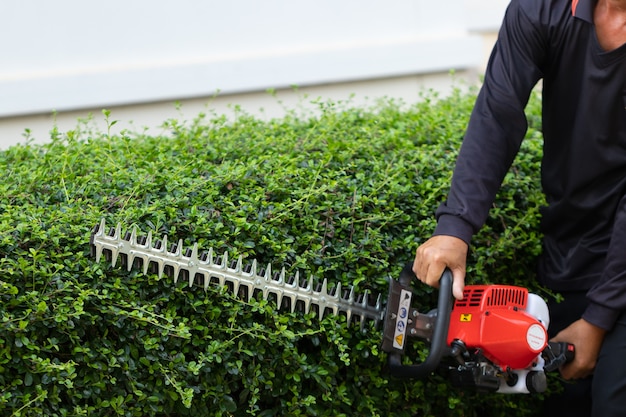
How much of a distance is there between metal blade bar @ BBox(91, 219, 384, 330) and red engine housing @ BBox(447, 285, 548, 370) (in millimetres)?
285

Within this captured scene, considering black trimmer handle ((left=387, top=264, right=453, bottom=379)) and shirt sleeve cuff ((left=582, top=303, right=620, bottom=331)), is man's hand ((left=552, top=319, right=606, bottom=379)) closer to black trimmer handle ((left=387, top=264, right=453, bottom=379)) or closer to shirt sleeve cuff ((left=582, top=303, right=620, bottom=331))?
shirt sleeve cuff ((left=582, top=303, right=620, bottom=331))

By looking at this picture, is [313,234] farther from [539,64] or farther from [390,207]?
[539,64]

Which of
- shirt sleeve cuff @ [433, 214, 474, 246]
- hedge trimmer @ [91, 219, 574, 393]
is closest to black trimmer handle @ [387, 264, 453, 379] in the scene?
hedge trimmer @ [91, 219, 574, 393]

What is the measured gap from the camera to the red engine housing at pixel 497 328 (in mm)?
2666

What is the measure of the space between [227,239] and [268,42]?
2477 mm

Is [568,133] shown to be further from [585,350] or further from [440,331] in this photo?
[440,331]

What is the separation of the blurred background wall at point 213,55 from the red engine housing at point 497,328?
1615mm

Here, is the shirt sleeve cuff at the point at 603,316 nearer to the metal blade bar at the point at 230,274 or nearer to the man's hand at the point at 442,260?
the man's hand at the point at 442,260

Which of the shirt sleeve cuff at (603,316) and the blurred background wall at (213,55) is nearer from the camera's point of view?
the shirt sleeve cuff at (603,316)

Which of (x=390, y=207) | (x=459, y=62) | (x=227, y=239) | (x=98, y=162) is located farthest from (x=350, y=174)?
(x=459, y=62)

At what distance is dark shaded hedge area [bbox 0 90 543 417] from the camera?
2451 millimetres

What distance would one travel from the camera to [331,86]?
5.17 metres

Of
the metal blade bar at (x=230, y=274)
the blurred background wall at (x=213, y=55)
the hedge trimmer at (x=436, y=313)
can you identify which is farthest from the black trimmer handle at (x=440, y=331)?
the blurred background wall at (x=213, y=55)

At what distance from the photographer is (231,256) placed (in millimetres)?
2686
